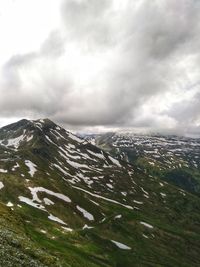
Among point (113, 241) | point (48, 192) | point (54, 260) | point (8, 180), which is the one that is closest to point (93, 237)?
point (113, 241)

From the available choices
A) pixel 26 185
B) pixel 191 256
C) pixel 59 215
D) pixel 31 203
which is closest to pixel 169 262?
pixel 191 256

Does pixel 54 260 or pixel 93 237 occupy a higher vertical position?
pixel 54 260

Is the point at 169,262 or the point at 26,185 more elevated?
the point at 26,185

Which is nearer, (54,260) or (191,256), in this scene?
(54,260)

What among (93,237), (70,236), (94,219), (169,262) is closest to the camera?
(70,236)

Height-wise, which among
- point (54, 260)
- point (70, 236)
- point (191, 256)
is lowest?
point (191, 256)

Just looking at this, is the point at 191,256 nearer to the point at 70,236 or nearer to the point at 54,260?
the point at 70,236

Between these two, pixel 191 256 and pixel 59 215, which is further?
pixel 191 256

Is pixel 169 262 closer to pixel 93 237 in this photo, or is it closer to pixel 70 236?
pixel 93 237

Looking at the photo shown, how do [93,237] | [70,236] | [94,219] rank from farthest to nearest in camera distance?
[94,219] → [93,237] → [70,236]
